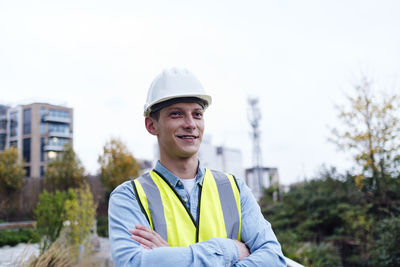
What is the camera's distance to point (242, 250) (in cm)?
157

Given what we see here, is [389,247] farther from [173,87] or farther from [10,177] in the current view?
[10,177]

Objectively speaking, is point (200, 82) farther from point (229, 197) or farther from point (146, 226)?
point (146, 226)

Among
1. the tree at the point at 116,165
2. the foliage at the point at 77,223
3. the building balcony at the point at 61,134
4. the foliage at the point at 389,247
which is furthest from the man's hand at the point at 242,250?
the building balcony at the point at 61,134

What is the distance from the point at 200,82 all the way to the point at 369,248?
248 inches

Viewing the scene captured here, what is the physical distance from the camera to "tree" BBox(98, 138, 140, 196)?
682 inches

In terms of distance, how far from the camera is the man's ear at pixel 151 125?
1.81m

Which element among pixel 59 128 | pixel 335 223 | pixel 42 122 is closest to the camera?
pixel 335 223

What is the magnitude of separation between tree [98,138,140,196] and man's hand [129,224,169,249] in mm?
16179

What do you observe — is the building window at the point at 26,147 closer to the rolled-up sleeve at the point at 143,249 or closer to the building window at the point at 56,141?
the building window at the point at 56,141

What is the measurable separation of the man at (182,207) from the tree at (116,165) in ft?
52.5

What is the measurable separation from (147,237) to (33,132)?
2059 inches

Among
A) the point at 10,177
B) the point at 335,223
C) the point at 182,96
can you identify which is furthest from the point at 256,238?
the point at 10,177

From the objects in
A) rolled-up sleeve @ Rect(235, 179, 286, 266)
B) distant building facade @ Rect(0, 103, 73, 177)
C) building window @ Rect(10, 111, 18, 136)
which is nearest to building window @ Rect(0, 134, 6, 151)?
distant building facade @ Rect(0, 103, 73, 177)

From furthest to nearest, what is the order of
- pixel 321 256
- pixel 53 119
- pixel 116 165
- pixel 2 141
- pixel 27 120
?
pixel 53 119 → pixel 2 141 → pixel 27 120 → pixel 116 165 → pixel 321 256
